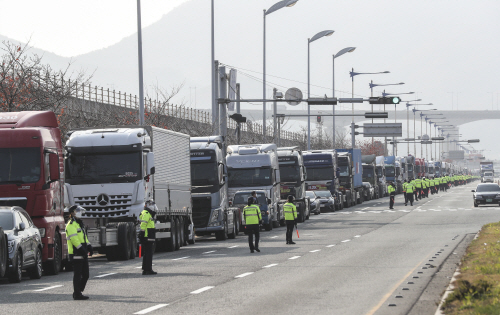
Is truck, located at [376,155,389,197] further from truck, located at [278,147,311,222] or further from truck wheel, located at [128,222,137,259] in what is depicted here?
truck wheel, located at [128,222,137,259]

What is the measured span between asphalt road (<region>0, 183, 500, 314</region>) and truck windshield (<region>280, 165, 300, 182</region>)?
48.6 ft

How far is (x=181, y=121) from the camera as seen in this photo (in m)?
52.7

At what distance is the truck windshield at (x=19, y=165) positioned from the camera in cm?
2038

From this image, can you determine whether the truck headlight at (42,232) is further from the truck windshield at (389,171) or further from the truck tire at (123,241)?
the truck windshield at (389,171)

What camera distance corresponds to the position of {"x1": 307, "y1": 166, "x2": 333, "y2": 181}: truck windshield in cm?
5459

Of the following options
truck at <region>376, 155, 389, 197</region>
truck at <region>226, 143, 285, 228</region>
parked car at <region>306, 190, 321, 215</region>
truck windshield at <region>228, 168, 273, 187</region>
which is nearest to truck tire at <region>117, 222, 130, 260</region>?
truck at <region>226, 143, 285, 228</region>

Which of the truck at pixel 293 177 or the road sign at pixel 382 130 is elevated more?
the road sign at pixel 382 130

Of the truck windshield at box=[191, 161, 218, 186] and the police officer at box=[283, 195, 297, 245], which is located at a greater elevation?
the truck windshield at box=[191, 161, 218, 186]

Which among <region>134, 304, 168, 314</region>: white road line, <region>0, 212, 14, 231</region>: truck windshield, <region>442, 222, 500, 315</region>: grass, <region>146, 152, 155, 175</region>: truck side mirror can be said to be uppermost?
<region>146, 152, 155, 175</region>: truck side mirror

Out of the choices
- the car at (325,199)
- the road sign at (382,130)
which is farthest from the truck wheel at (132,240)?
the road sign at (382,130)

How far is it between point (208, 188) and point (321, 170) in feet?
75.3

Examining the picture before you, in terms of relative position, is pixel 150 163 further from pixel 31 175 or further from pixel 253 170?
pixel 253 170

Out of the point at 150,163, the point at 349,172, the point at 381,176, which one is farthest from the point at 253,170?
the point at 381,176

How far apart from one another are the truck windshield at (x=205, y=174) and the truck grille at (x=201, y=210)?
0.57 meters
